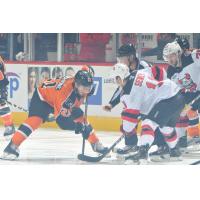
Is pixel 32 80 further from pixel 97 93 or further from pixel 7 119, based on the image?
pixel 97 93

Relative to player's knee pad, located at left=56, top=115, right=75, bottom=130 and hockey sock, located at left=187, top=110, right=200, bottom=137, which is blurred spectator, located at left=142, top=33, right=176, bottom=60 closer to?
hockey sock, located at left=187, top=110, right=200, bottom=137

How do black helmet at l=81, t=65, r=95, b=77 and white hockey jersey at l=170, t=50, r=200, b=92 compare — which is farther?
white hockey jersey at l=170, t=50, r=200, b=92

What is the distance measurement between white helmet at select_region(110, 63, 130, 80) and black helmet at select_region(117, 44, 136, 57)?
86 mm

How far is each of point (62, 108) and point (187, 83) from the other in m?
1.02

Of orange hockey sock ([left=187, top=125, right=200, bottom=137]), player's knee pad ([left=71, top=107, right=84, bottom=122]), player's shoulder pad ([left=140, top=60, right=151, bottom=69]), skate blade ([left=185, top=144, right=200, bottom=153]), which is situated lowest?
skate blade ([left=185, top=144, right=200, bottom=153])

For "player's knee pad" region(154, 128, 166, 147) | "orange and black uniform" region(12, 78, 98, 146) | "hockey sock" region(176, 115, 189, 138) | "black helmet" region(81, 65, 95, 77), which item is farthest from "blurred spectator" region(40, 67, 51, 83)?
"hockey sock" region(176, 115, 189, 138)

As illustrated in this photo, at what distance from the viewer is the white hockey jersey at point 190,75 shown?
1603 centimetres

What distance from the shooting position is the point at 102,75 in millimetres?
15898

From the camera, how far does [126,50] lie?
52.1ft

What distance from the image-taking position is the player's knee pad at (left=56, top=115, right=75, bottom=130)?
15.9m

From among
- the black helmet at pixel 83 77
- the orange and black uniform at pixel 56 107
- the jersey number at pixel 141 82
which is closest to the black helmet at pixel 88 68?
the black helmet at pixel 83 77
